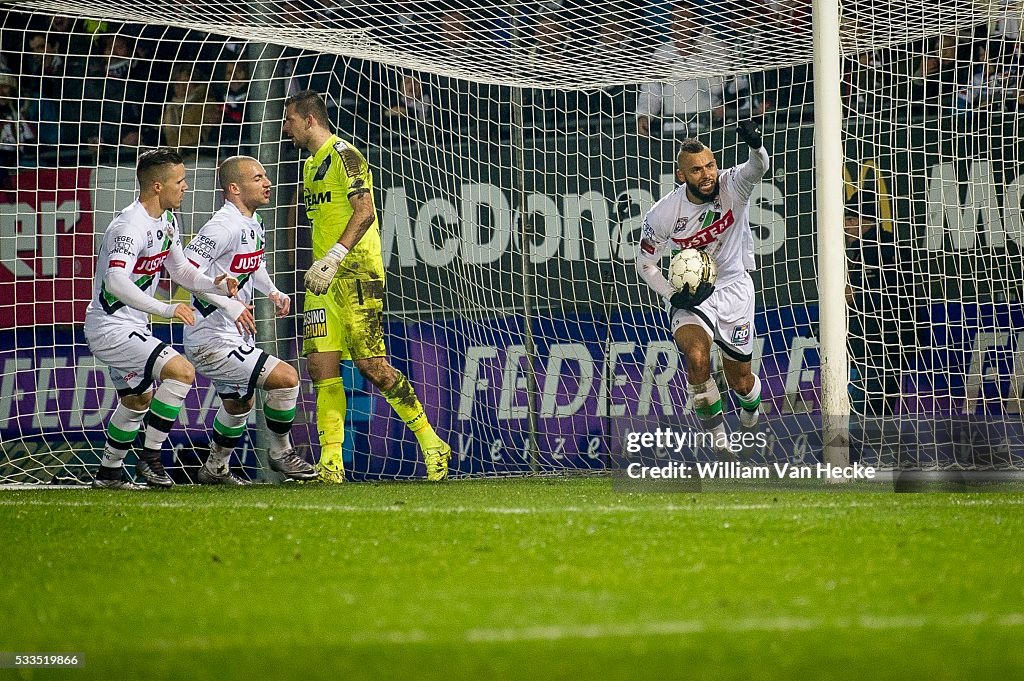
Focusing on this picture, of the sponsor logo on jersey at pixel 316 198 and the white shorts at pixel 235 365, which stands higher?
the sponsor logo on jersey at pixel 316 198

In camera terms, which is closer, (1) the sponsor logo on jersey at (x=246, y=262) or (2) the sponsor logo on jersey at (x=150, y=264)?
(2) the sponsor logo on jersey at (x=150, y=264)

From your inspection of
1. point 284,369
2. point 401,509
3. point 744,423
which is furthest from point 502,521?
point 284,369

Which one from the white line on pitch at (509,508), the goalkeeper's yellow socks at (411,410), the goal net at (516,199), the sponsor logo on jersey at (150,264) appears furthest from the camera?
the goal net at (516,199)

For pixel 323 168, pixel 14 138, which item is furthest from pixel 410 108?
pixel 14 138

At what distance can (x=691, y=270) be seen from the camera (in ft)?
26.9

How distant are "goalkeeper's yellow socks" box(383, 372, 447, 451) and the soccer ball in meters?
1.79

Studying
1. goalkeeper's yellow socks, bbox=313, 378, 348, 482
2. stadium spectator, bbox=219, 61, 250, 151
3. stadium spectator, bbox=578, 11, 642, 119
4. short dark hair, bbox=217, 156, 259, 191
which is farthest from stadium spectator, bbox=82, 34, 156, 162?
stadium spectator, bbox=578, 11, 642, 119

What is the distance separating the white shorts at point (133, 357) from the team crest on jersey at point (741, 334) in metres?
3.43

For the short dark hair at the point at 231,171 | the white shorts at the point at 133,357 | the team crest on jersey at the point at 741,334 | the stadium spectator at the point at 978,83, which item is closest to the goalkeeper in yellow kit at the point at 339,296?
the short dark hair at the point at 231,171

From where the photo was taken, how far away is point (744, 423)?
6.73 m

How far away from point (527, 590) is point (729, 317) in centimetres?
514

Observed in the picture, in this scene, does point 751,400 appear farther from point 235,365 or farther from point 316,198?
point 235,365

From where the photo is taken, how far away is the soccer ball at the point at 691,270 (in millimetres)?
8195

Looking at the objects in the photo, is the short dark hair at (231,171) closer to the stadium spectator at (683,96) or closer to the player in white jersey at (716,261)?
the player in white jersey at (716,261)
